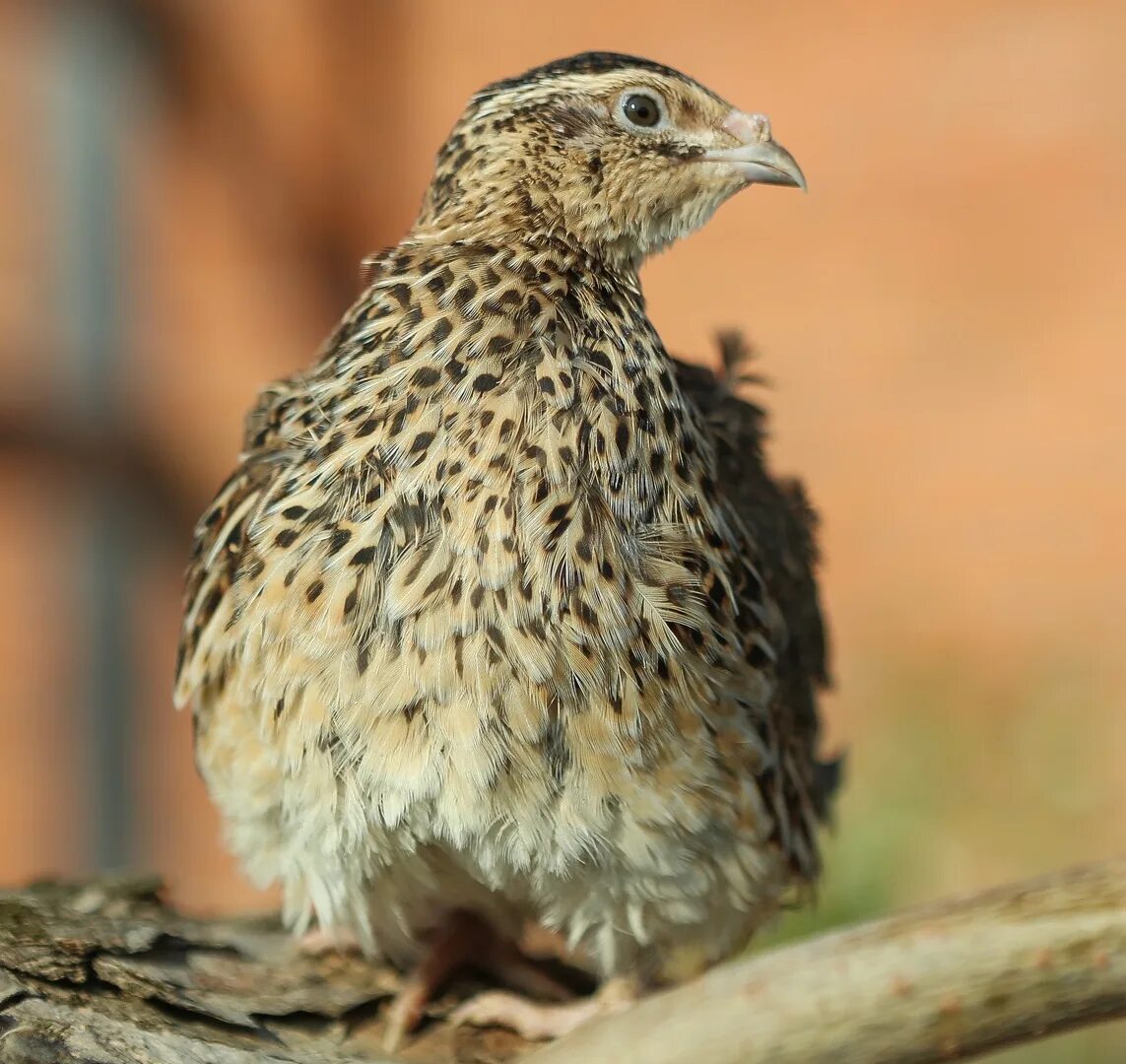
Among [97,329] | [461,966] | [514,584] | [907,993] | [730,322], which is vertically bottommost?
[907,993]

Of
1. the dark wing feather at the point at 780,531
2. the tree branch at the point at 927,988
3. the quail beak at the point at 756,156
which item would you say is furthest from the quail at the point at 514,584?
the tree branch at the point at 927,988

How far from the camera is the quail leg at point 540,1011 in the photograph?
9.89 feet

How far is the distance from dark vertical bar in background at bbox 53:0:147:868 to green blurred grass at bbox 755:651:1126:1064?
300 cm

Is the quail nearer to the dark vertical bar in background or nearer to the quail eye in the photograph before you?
the quail eye

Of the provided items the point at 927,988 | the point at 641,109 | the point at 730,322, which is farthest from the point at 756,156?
the point at 730,322

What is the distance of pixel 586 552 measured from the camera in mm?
2430

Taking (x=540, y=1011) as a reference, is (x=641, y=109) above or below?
above

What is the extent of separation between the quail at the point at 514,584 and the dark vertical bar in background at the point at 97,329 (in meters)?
3.67

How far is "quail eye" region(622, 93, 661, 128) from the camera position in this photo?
2.65 metres

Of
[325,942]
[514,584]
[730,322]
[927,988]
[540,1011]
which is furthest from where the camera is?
[730,322]

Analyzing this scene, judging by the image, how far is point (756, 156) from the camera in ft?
8.78

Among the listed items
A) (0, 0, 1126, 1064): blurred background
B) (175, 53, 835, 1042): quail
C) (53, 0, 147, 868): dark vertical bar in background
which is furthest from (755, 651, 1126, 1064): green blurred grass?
(53, 0, 147, 868): dark vertical bar in background

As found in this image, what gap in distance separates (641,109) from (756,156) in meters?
0.21

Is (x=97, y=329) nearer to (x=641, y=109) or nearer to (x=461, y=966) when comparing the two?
(x=461, y=966)
